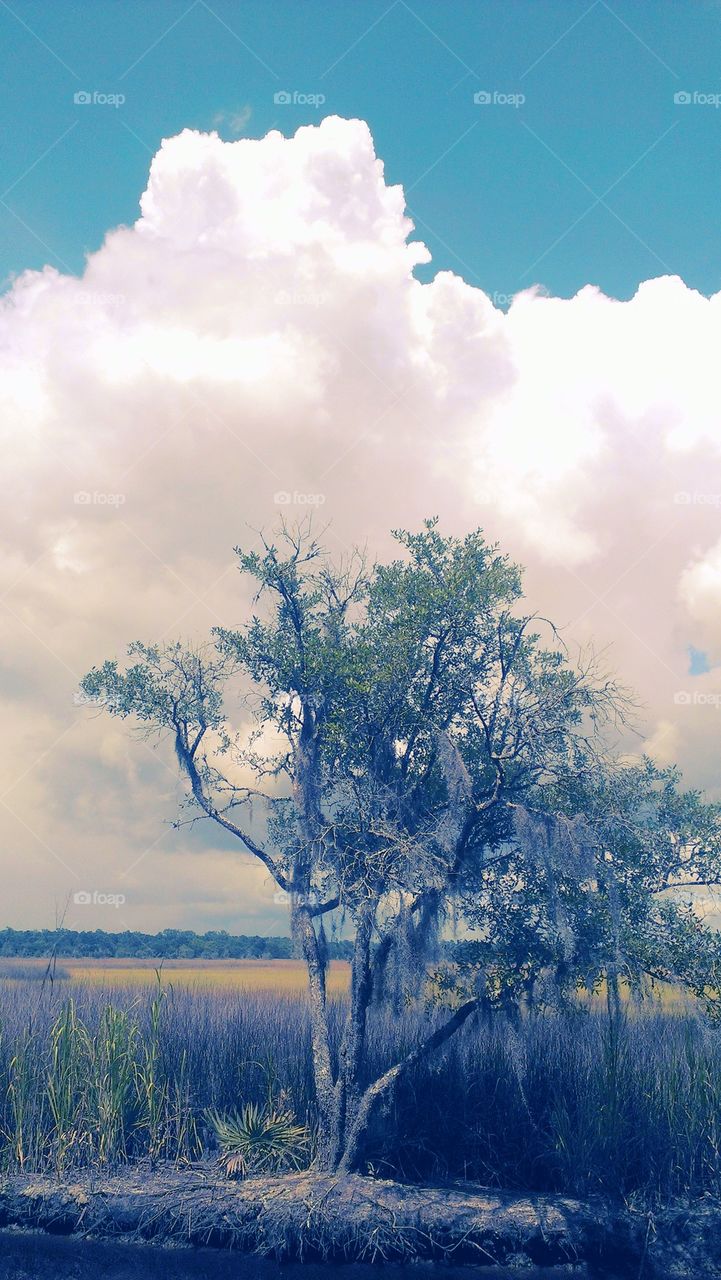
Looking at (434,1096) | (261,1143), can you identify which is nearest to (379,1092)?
(434,1096)

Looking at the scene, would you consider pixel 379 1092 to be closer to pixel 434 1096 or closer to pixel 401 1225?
pixel 401 1225

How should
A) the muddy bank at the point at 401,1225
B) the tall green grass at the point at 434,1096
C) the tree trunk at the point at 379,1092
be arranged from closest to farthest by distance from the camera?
the muddy bank at the point at 401,1225 < the tree trunk at the point at 379,1092 < the tall green grass at the point at 434,1096

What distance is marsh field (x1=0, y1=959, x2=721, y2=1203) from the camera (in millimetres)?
11703

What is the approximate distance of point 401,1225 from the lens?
35.1 ft

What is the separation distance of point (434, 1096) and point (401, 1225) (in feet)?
6.55

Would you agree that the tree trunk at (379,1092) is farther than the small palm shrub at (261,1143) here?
No

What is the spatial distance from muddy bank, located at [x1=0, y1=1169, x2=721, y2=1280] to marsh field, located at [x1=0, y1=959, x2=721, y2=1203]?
1.67 ft

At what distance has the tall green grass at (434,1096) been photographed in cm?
1171

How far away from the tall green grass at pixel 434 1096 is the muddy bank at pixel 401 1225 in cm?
53

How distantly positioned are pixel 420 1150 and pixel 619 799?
5.31 metres

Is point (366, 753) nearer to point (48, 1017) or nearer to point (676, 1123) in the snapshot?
point (676, 1123)

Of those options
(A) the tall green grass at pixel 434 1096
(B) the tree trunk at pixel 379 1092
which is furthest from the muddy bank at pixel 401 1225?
(A) the tall green grass at pixel 434 1096

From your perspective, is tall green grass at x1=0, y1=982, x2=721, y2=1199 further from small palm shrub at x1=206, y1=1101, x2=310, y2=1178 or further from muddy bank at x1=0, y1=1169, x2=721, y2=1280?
muddy bank at x1=0, y1=1169, x2=721, y2=1280

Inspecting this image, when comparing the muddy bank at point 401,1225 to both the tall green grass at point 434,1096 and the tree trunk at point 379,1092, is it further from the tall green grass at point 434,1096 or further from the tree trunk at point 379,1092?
the tall green grass at point 434,1096
